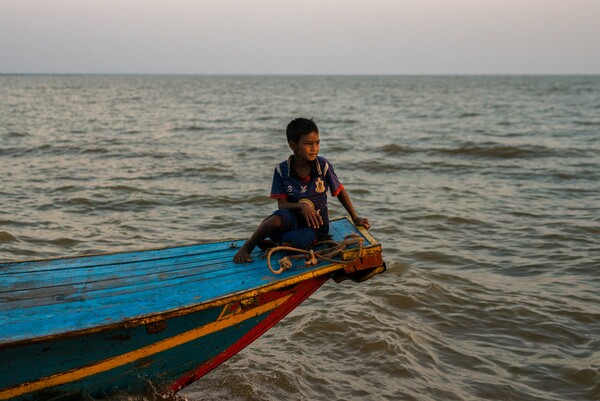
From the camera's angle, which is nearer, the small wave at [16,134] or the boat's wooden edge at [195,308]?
the boat's wooden edge at [195,308]

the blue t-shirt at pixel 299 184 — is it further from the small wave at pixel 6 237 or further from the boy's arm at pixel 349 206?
the small wave at pixel 6 237

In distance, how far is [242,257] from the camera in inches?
157

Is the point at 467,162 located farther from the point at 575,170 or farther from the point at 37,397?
the point at 37,397

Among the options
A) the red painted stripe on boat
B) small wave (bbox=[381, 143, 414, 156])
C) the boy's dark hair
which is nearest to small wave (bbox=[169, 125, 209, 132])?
small wave (bbox=[381, 143, 414, 156])

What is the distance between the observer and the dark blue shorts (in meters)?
4.04

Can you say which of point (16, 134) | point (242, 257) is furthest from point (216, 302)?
point (16, 134)

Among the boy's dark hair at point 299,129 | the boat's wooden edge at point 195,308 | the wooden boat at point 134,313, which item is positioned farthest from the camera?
the boy's dark hair at point 299,129

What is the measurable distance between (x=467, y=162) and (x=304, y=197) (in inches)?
436

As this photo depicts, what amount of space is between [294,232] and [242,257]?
16.0 inches

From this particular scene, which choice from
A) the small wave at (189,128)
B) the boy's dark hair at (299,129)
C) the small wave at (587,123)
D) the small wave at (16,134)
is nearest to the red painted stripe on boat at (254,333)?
the boy's dark hair at (299,129)

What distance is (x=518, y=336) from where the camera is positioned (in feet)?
17.0

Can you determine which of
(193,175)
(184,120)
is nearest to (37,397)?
(193,175)

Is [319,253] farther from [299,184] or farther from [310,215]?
[299,184]

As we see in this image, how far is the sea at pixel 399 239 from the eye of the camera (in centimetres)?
457
